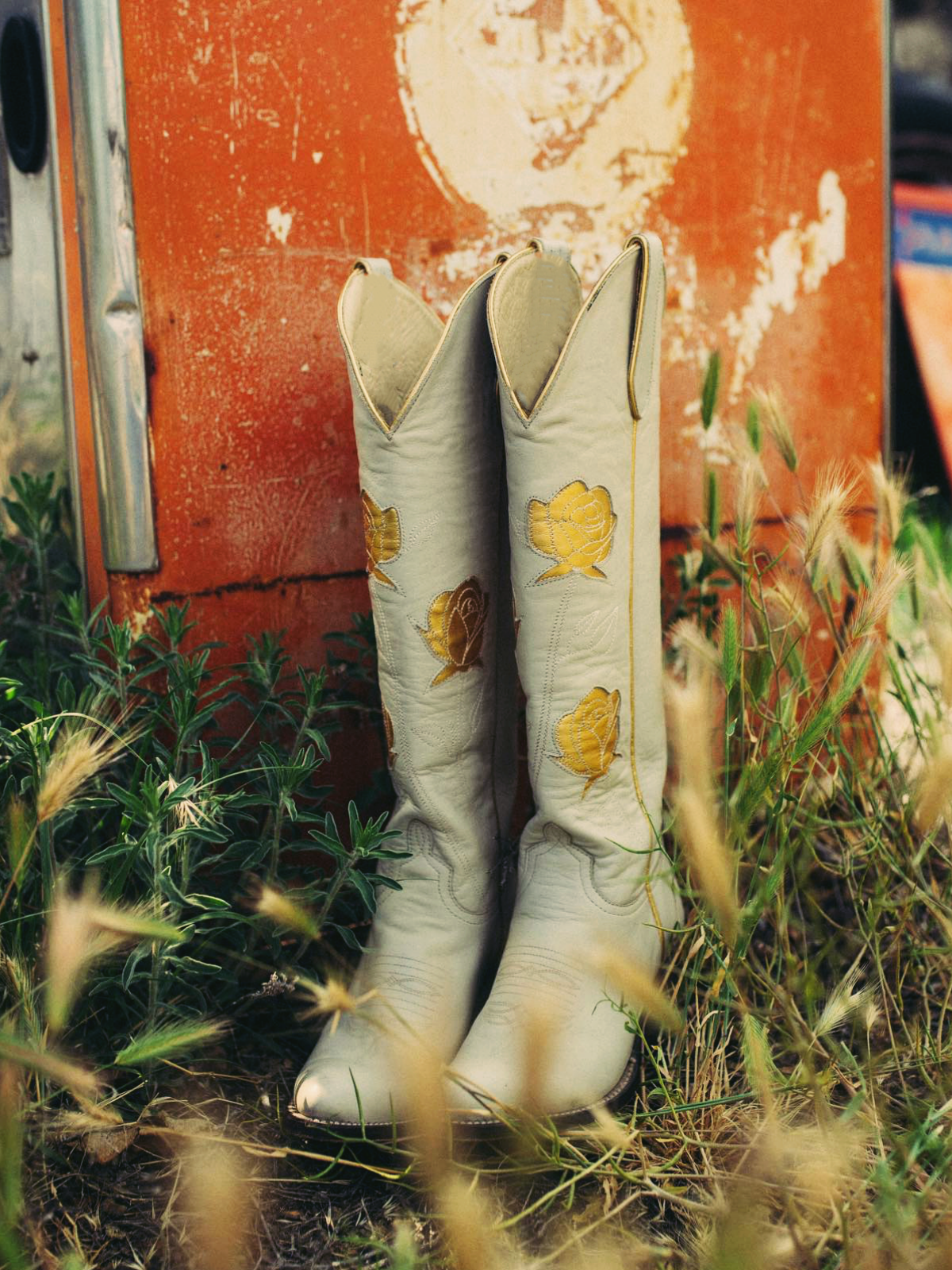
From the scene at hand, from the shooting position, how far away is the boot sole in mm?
988

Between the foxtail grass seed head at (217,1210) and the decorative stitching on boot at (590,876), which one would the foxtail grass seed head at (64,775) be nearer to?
the foxtail grass seed head at (217,1210)

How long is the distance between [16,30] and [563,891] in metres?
1.41

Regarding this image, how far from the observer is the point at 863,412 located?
1.76 metres

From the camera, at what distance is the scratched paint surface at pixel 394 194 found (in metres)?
1.31

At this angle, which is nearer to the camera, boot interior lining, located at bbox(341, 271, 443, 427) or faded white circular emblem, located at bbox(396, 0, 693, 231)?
boot interior lining, located at bbox(341, 271, 443, 427)

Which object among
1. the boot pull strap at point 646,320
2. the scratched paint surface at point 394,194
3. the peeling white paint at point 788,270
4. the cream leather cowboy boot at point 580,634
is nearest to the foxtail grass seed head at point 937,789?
the cream leather cowboy boot at point 580,634

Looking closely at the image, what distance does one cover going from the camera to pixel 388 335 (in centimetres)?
128

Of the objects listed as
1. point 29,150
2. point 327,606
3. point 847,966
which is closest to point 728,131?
point 327,606

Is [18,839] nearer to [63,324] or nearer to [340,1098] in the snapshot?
[340,1098]

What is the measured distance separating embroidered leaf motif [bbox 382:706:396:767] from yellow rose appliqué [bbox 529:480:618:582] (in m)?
0.24

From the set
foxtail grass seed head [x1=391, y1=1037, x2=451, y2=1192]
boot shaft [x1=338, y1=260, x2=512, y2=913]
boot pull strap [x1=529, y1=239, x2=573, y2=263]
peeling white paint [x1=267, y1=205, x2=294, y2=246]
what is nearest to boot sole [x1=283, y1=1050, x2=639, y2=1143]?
foxtail grass seed head [x1=391, y1=1037, x2=451, y2=1192]

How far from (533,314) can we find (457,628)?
362mm

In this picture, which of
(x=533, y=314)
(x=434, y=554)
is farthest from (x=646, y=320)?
(x=434, y=554)

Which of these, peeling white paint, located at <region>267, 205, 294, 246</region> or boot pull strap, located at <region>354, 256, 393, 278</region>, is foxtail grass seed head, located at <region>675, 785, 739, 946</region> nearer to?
boot pull strap, located at <region>354, 256, 393, 278</region>
